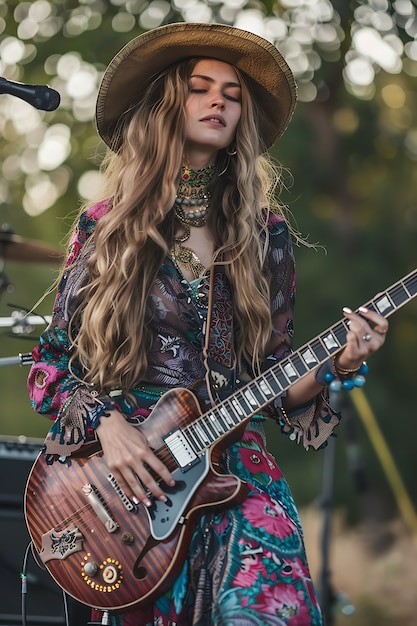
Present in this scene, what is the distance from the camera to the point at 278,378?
276 cm

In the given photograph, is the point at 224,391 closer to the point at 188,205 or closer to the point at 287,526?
Result: the point at 287,526

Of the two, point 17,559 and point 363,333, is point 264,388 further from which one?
point 17,559

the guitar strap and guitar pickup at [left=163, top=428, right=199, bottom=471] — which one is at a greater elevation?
the guitar strap

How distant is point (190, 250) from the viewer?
305 cm

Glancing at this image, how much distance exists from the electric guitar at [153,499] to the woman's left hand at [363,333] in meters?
0.03

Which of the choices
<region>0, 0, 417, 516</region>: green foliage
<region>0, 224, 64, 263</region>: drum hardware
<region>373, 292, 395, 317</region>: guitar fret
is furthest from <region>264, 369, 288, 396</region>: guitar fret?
<region>0, 0, 417, 516</region>: green foliage

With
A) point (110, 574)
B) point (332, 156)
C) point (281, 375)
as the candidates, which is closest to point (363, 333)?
point (281, 375)

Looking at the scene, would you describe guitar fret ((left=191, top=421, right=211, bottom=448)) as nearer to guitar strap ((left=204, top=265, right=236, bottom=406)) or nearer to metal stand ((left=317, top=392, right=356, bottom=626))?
guitar strap ((left=204, top=265, right=236, bottom=406))

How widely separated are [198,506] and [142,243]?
816mm

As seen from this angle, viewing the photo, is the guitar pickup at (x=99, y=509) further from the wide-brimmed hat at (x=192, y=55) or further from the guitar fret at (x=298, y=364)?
the wide-brimmed hat at (x=192, y=55)

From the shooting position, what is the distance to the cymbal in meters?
5.22

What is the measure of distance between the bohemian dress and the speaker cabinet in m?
0.94

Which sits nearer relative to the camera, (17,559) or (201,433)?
(201,433)

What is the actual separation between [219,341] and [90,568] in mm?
732
